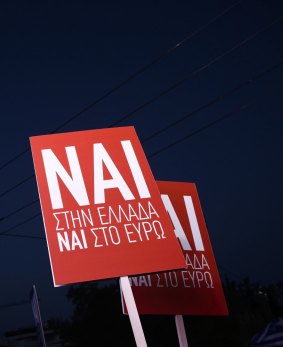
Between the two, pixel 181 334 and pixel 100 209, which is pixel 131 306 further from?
pixel 181 334

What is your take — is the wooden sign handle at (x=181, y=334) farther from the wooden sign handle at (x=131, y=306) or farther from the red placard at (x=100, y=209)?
the red placard at (x=100, y=209)

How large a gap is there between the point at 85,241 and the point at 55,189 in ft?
1.58

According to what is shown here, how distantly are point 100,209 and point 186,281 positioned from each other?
6.80 ft

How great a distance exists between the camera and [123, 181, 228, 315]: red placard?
19.2 feet

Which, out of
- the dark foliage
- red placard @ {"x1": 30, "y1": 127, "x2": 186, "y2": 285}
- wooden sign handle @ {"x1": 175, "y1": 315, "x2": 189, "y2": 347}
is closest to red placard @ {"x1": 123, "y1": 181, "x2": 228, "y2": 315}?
wooden sign handle @ {"x1": 175, "y1": 315, "x2": 189, "y2": 347}

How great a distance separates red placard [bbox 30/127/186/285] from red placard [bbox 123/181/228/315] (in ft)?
5.75

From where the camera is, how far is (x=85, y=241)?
4.07 meters

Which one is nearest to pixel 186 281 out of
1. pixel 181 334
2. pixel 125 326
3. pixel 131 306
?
pixel 181 334

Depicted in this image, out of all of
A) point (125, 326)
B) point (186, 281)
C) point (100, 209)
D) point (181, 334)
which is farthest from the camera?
point (125, 326)

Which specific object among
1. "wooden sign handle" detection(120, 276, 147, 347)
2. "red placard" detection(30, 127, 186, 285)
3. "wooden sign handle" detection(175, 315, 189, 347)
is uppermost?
"red placard" detection(30, 127, 186, 285)

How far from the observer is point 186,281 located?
5949 millimetres

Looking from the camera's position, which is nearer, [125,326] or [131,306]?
[131,306]

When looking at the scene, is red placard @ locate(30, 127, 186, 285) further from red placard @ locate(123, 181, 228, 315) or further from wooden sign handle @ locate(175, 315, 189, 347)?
red placard @ locate(123, 181, 228, 315)

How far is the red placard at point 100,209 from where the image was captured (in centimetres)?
400
